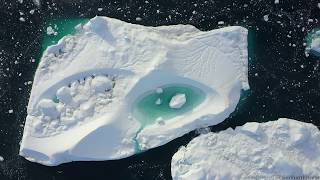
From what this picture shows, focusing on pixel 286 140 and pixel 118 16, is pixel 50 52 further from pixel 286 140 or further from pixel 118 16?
pixel 286 140

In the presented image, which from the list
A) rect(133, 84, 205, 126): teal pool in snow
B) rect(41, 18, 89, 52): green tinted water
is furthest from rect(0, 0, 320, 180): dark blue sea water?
rect(133, 84, 205, 126): teal pool in snow

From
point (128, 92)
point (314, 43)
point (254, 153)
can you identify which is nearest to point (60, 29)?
point (128, 92)

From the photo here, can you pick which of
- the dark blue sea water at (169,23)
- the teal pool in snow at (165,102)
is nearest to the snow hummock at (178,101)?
the teal pool in snow at (165,102)

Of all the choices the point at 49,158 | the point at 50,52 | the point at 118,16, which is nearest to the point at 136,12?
the point at 118,16

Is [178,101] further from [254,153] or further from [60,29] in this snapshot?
[60,29]

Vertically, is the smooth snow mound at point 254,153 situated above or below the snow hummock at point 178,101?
below

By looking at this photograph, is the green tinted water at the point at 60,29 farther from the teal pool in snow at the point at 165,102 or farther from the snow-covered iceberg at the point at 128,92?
the teal pool in snow at the point at 165,102

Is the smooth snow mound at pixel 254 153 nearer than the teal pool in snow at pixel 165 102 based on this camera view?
Yes

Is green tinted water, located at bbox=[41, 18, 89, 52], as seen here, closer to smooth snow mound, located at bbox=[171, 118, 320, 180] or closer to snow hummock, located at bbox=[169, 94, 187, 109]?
snow hummock, located at bbox=[169, 94, 187, 109]
